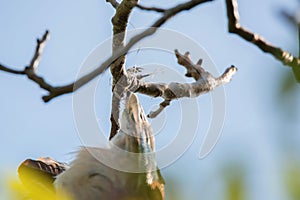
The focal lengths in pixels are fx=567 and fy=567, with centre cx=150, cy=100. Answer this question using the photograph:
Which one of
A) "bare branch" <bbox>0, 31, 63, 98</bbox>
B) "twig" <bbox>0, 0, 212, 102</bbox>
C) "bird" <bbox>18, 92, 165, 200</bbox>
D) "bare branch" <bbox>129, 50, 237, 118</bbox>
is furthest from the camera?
"bare branch" <bbox>129, 50, 237, 118</bbox>

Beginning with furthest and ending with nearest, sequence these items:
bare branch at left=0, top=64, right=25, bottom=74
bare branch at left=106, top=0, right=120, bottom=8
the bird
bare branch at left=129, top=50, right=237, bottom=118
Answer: bare branch at left=129, top=50, right=237, bottom=118, bare branch at left=106, top=0, right=120, bottom=8, the bird, bare branch at left=0, top=64, right=25, bottom=74

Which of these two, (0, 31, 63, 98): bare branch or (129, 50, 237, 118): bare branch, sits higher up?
(129, 50, 237, 118): bare branch

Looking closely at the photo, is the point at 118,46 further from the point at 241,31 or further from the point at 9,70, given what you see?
the point at 9,70

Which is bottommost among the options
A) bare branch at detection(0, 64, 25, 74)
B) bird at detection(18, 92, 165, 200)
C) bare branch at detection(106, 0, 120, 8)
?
bird at detection(18, 92, 165, 200)

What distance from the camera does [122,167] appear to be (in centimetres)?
316

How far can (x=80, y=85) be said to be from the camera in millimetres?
1543

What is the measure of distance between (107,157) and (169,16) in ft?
4.98

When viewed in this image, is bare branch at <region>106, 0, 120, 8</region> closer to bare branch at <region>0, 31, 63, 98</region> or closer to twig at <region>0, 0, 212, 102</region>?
bare branch at <region>0, 31, 63, 98</region>

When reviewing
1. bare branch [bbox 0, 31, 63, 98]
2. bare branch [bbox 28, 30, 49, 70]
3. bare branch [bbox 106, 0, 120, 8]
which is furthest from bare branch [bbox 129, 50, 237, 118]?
bare branch [bbox 0, 31, 63, 98]

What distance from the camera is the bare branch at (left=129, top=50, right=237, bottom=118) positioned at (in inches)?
145

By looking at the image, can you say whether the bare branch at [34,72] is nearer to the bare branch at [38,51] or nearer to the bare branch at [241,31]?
the bare branch at [38,51]

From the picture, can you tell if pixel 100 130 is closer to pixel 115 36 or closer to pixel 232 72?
pixel 115 36

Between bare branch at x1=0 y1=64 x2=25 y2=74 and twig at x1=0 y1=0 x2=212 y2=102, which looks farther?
bare branch at x1=0 y1=64 x2=25 y2=74

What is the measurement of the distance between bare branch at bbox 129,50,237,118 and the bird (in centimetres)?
41
